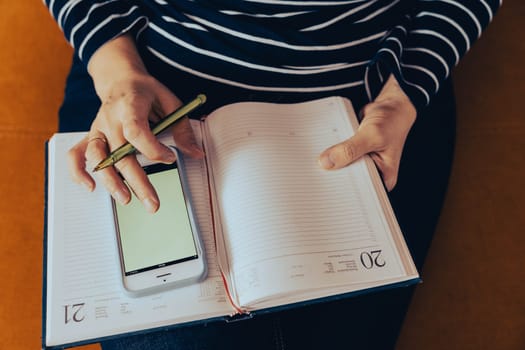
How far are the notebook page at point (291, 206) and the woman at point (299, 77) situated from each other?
0.04m

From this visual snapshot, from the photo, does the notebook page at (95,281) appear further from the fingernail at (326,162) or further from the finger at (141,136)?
the fingernail at (326,162)

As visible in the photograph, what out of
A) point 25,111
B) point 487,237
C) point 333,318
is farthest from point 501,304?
point 25,111

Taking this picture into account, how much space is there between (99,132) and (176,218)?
169 mm

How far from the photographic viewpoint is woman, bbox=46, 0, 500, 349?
23.7 inches

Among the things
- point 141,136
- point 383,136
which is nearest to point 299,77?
point 383,136

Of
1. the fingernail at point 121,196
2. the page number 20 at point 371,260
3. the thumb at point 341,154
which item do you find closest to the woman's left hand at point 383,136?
the thumb at point 341,154

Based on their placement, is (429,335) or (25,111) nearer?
(429,335)

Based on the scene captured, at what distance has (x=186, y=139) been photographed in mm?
613

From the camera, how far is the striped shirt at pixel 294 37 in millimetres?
658

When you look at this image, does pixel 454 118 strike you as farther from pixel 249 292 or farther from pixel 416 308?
pixel 249 292

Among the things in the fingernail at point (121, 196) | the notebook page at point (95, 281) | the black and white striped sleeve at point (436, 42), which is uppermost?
the black and white striped sleeve at point (436, 42)

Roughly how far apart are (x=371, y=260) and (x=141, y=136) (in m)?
0.32

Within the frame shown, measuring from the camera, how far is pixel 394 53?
0.68 m

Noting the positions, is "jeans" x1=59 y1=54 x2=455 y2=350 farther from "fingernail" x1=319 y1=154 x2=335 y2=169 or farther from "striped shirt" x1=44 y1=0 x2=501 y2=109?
"fingernail" x1=319 y1=154 x2=335 y2=169
